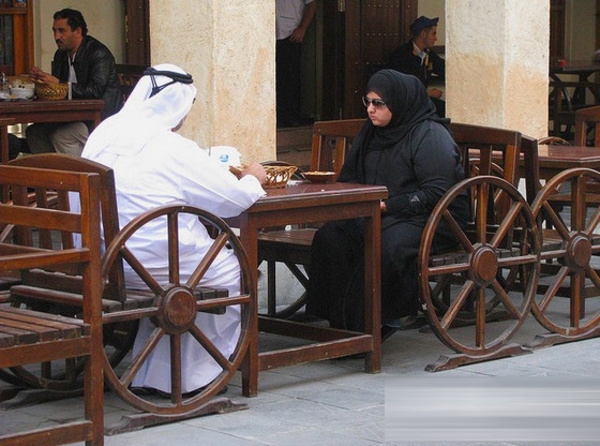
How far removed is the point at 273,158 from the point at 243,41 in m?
0.59

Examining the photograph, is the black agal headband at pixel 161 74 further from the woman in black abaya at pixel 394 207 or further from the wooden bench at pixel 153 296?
the woman in black abaya at pixel 394 207

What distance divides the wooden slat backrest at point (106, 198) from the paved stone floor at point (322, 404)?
0.49m

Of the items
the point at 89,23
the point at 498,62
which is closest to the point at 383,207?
the point at 498,62

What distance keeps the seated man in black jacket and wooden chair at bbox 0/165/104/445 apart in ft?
13.6

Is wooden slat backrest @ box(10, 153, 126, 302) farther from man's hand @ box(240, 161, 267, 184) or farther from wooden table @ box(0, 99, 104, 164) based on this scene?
wooden table @ box(0, 99, 104, 164)

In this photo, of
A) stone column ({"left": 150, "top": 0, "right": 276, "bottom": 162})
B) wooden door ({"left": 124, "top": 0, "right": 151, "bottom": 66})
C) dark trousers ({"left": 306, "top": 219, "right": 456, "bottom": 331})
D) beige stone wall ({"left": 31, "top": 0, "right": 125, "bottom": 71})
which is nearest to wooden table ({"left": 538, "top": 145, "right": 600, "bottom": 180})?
dark trousers ({"left": 306, "top": 219, "right": 456, "bottom": 331})

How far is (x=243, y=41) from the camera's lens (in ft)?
21.2

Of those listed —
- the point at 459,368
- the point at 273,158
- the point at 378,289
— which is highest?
the point at 273,158

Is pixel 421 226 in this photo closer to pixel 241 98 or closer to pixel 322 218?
pixel 322 218

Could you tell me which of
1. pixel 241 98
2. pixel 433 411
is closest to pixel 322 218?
pixel 241 98

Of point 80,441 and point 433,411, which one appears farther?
point 80,441

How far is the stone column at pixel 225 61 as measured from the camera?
6363 mm

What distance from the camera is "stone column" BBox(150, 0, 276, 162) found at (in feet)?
20.9

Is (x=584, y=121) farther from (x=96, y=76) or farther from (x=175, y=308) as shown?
(x=175, y=308)
